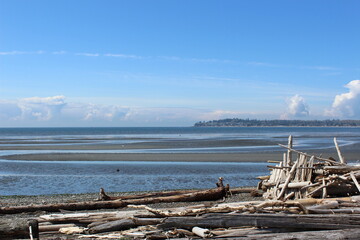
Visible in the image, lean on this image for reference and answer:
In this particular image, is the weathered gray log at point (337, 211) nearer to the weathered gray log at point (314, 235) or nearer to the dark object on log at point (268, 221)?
the dark object on log at point (268, 221)

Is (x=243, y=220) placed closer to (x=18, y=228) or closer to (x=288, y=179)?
(x=288, y=179)

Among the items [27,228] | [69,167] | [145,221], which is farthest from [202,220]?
[69,167]

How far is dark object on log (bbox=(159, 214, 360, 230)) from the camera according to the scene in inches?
399

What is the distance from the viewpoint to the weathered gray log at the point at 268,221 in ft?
33.2

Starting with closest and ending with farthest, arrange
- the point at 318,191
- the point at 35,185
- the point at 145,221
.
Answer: the point at 145,221 < the point at 318,191 < the point at 35,185

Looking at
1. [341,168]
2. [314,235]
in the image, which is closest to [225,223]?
[314,235]

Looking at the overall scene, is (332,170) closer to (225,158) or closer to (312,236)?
(312,236)

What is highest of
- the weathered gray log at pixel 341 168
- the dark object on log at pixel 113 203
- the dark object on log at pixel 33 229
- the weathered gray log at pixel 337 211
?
the weathered gray log at pixel 341 168

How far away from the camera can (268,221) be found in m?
10.1

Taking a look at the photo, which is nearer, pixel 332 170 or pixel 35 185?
pixel 332 170

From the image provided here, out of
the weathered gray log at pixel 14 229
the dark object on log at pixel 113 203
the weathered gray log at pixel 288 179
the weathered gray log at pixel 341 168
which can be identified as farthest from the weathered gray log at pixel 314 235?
the dark object on log at pixel 113 203

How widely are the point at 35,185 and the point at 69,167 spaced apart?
857 cm

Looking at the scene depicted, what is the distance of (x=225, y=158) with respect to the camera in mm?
38250

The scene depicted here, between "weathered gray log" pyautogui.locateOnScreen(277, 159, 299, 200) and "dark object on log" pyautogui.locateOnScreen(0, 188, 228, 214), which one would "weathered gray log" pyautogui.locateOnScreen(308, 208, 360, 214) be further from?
"dark object on log" pyautogui.locateOnScreen(0, 188, 228, 214)
